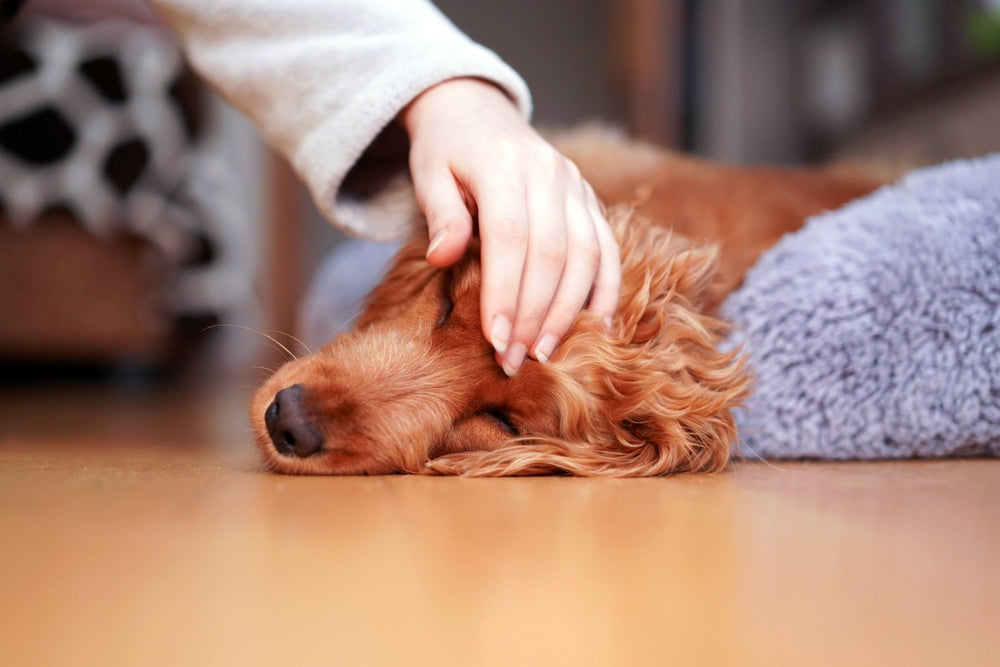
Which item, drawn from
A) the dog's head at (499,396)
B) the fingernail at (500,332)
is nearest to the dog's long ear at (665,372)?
the dog's head at (499,396)

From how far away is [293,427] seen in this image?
108cm

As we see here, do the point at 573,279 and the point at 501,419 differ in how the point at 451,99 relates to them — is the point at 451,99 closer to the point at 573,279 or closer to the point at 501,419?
the point at 573,279

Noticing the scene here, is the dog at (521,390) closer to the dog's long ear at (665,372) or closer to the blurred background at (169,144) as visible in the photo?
the dog's long ear at (665,372)

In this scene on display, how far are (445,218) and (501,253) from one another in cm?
10

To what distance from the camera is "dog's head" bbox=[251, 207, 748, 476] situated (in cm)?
110

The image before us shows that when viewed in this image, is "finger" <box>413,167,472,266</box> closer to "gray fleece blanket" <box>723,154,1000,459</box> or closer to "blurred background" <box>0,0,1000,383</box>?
"gray fleece blanket" <box>723,154,1000,459</box>

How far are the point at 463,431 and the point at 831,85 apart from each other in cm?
420

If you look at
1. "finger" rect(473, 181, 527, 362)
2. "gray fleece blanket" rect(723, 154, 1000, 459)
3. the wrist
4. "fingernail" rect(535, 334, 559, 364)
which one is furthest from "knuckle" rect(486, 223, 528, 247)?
"gray fleece blanket" rect(723, 154, 1000, 459)

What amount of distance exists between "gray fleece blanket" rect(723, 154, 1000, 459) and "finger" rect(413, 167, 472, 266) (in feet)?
1.41

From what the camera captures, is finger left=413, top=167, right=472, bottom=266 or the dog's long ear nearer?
finger left=413, top=167, right=472, bottom=266

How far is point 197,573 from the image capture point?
2.04 ft

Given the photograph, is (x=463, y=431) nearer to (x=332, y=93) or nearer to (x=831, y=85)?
(x=332, y=93)

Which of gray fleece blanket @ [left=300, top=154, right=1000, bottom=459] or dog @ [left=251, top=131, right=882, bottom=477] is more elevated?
gray fleece blanket @ [left=300, top=154, right=1000, bottom=459]

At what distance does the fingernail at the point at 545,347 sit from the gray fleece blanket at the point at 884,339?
0.36 m
